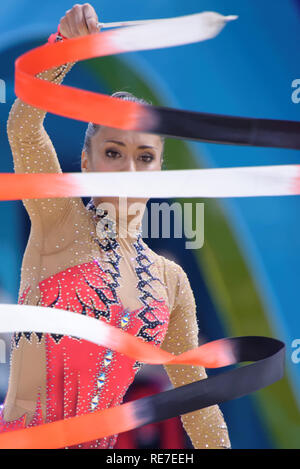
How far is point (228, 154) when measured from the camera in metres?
1.52

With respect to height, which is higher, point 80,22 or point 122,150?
point 80,22

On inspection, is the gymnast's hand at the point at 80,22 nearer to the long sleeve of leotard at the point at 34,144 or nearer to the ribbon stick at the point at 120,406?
the long sleeve of leotard at the point at 34,144

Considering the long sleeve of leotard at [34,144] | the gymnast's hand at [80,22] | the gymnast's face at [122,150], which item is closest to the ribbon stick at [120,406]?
the long sleeve of leotard at [34,144]

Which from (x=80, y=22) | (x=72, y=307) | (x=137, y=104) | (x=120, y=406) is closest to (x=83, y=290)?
(x=72, y=307)

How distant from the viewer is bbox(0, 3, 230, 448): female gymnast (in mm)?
1336

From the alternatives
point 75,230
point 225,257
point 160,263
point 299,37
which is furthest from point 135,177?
point 299,37

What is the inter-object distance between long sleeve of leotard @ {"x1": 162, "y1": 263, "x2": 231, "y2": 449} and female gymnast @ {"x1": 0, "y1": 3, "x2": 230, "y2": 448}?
0.24ft

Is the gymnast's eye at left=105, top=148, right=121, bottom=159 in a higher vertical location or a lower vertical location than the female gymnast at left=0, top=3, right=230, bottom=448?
higher

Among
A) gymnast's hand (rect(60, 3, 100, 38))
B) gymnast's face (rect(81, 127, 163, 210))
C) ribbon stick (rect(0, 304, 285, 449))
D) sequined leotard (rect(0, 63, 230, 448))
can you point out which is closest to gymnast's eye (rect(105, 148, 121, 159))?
gymnast's face (rect(81, 127, 163, 210))

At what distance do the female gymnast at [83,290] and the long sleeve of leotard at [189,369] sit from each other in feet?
0.24

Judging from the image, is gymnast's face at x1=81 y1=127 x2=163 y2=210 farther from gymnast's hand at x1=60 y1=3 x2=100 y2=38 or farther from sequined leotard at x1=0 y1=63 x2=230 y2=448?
gymnast's hand at x1=60 y1=3 x2=100 y2=38

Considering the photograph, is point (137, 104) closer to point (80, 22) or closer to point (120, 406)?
point (80, 22)

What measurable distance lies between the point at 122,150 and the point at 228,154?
12.4 inches

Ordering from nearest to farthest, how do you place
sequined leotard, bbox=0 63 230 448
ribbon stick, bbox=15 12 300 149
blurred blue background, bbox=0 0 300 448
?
ribbon stick, bbox=15 12 300 149, sequined leotard, bbox=0 63 230 448, blurred blue background, bbox=0 0 300 448
